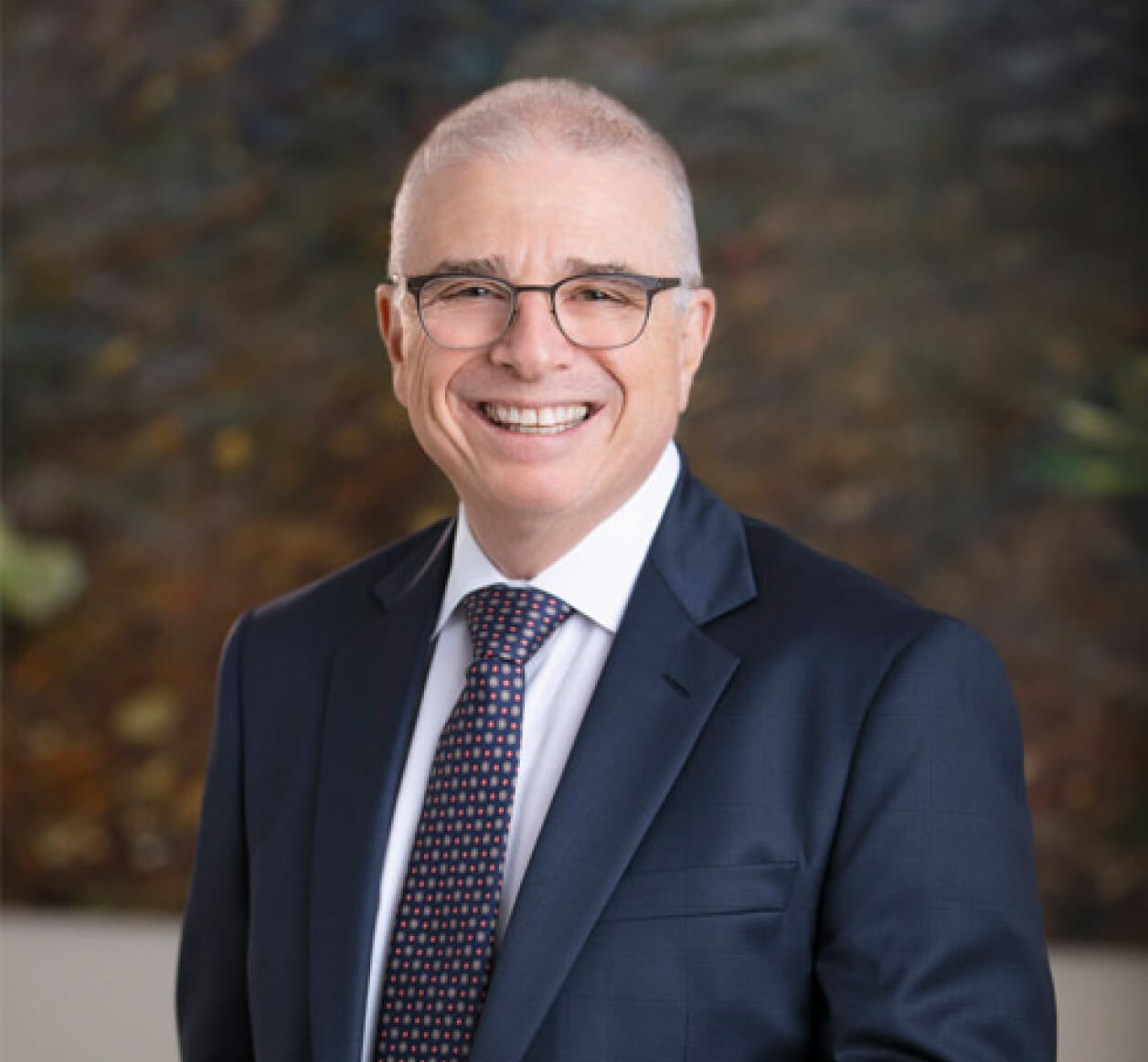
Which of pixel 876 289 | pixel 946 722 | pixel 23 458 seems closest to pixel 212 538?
pixel 23 458

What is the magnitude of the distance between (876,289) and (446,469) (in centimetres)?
195

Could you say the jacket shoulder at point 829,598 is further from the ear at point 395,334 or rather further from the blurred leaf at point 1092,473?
the blurred leaf at point 1092,473

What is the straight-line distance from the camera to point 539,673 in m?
1.61

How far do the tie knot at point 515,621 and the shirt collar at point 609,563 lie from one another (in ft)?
0.05

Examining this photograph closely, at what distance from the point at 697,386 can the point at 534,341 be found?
1.96 metres

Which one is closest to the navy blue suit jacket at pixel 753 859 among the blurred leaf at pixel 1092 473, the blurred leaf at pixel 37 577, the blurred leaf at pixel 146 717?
the blurred leaf at pixel 1092 473

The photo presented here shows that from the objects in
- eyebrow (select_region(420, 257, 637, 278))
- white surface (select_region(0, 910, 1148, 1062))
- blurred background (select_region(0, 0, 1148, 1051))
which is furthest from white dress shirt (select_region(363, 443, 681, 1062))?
white surface (select_region(0, 910, 1148, 1062))

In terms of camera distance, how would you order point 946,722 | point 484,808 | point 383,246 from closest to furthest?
point 946,722, point 484,808, point 383,246

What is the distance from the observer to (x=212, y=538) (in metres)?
3.70

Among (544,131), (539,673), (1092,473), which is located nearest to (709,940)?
(539,673)

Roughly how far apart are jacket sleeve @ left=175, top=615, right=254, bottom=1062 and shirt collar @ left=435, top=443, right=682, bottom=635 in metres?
0.38

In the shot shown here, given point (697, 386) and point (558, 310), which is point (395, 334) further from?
point (697, 386)

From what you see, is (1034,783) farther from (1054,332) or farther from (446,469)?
(446,469)

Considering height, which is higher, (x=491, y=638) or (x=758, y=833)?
(x=491, y=638)
